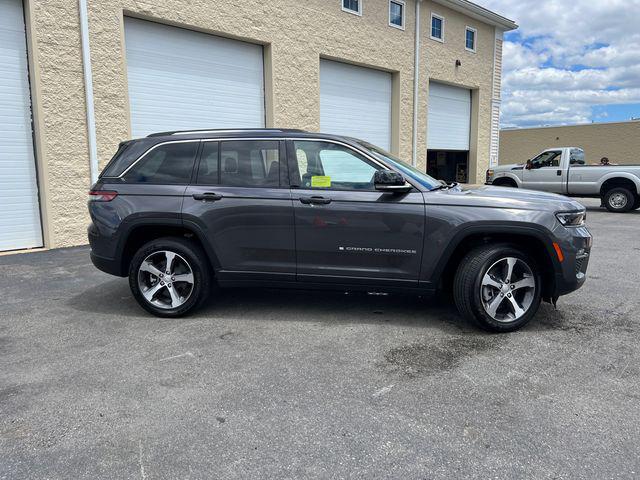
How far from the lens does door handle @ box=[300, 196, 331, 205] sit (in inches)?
178

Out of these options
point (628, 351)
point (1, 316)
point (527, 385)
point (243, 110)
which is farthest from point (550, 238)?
point (243, 110)

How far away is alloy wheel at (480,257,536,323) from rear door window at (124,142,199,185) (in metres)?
3.02

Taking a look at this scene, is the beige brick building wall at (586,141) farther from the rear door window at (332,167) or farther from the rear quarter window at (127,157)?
the rear quarter window at (127,157)

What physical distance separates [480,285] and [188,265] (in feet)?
8.98

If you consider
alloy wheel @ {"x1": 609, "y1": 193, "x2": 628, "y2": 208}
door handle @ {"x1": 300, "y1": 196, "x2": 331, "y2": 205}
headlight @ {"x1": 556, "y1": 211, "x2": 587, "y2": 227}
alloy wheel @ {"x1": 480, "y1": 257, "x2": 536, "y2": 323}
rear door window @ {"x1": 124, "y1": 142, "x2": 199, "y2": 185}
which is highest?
rear door window @ {"x1": 124, "y1": 142, "x2": 199, "y2": 185}

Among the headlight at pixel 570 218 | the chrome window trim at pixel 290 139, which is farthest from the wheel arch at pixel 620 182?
the chrome window trim at pixel 290 139

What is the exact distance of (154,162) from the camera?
4883 millimetres

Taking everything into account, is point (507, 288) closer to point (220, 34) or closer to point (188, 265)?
point (188, 265)

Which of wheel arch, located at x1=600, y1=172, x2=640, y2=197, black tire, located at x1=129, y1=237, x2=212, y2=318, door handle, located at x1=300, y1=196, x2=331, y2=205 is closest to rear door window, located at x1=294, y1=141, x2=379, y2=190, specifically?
door handle, located at x1=300, y1=196, x2=331, y2=205

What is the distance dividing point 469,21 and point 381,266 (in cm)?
1662

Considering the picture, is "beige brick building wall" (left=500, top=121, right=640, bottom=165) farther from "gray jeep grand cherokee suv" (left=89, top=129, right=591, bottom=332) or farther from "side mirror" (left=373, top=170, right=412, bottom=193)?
"side mirror" (left=373, top=170, right=412, bottom=193)

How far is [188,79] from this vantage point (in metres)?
10.3

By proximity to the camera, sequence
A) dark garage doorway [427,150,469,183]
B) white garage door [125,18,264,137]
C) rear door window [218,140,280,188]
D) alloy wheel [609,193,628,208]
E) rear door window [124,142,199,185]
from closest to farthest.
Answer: rear door window [218,140,280,188], rear door window [124,142,199,185], white garage door [125,18,264,137], alloy wheel [609,193,628,208], dark garage doorway [427,150,469,183]

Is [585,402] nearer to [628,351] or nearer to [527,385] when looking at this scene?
[527,385]
